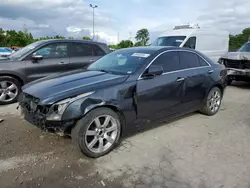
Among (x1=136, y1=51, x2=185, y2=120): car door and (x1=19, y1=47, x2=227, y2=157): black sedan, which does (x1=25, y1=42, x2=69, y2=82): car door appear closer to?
(x1=19, y1=47, x2=227, y2=157): black sedan

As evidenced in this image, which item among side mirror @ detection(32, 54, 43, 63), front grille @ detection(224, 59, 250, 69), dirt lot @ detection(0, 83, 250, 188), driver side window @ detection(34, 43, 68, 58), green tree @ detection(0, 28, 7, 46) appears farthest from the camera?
green tree @ detection(0, 28, 7, 46)

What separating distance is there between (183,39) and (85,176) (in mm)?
8896

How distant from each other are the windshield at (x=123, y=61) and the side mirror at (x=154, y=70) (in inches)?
8.4

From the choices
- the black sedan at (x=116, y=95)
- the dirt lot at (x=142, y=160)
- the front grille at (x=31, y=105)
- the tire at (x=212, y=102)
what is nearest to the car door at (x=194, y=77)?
the black sedan at (x=116, y=95)

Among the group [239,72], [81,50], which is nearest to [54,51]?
[81,50]

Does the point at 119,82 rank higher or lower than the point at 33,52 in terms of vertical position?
lower

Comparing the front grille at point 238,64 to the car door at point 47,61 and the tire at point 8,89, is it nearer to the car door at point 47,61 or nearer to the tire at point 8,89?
the car door at point 47,61

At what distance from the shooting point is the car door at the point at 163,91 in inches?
152

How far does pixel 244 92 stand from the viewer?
8094mm

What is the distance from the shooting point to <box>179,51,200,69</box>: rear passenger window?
4.70 metres

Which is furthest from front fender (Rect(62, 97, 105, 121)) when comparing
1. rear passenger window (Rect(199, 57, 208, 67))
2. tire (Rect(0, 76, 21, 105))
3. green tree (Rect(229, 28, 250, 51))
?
green tree (Rect(229, 28, 250, 51))

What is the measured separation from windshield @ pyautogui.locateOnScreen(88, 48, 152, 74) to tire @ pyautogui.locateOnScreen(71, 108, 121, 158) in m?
0.88

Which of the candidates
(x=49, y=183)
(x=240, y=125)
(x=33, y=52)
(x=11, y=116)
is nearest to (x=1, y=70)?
(x=33, y=52)

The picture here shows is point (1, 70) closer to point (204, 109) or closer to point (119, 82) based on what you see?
point (119, 82)
